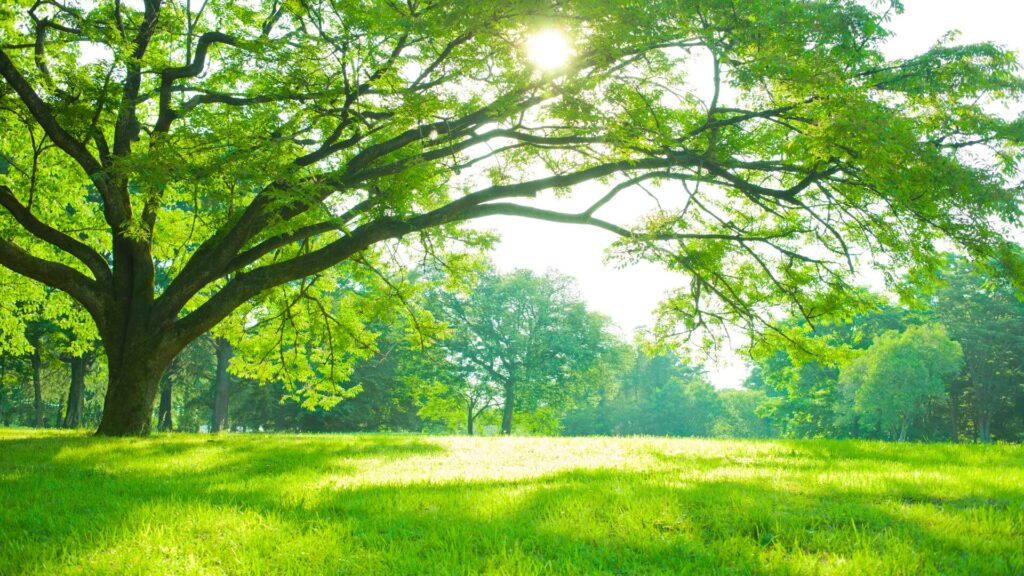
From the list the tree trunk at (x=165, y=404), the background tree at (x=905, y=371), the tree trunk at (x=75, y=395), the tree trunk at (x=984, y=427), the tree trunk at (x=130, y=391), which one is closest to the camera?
the tree trunk at (x=130, y=391)

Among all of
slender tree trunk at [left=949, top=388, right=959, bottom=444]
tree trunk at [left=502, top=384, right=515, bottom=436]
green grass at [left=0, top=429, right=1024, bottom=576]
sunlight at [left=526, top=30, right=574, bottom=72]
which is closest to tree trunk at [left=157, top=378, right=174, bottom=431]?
tree trunk at [left=502, top=384, right=515, bottom=436]

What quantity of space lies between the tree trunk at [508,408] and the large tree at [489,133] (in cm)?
2564

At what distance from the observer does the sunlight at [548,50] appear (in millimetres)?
8555

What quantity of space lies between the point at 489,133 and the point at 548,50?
2942 mm

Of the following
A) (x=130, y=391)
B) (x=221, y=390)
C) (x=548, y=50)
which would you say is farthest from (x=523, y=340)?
(x=548, y=50)

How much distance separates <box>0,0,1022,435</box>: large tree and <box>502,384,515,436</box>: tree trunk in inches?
1010

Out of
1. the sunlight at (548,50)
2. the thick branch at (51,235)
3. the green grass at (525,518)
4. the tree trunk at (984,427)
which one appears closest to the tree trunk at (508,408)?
the thick branch at (51,235)

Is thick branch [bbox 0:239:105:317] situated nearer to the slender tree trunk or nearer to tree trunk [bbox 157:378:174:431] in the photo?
tree trunk [bbox 157:378:174:431]

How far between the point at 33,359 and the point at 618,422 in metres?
52.6

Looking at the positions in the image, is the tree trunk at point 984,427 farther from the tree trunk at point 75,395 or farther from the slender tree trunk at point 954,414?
the tree trunk at point 75,395

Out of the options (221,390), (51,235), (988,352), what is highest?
(51,235)

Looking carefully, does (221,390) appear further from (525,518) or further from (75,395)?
(525,518)

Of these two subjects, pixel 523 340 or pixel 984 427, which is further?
pixel 523 340

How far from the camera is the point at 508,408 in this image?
3925 cm
